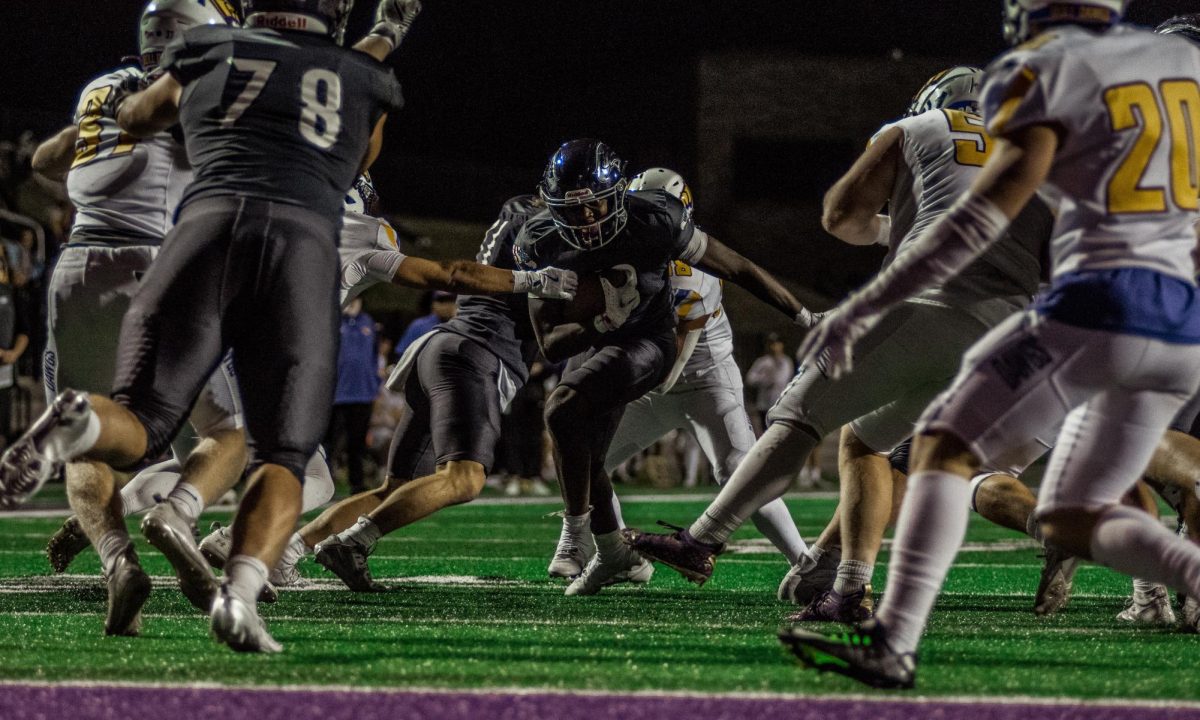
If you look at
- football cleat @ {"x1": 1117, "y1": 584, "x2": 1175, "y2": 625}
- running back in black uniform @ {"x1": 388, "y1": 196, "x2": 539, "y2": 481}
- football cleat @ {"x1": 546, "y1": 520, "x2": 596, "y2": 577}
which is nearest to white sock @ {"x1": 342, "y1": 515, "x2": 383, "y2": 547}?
running back in black uniform @ {"x1": 388, "y1": 196, "x2": 539, "y2": 481}

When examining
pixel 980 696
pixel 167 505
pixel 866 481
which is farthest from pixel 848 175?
pixel 167 505

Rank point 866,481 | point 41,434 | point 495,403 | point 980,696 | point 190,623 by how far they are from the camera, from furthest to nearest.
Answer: point 495,403, point 866,481, point 190,623, point 41,434, point 980,696

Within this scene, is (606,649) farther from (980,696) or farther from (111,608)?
(111,608)

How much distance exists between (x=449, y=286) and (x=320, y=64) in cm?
111

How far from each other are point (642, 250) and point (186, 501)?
2.22 metres

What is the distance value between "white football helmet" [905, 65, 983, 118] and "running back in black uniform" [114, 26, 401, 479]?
213cm

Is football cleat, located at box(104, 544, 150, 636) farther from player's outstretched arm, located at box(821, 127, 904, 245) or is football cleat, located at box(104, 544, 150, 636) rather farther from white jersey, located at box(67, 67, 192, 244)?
player's outstretched arm, located at box(821, 127, 904, 245)

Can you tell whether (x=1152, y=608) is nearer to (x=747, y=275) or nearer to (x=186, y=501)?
(x=747, y=275)

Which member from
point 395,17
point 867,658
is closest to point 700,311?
point 395,17

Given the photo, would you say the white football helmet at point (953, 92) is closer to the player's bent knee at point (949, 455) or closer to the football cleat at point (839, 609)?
the football cleat at point (839, 609)

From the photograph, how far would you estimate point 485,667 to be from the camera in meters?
3.54

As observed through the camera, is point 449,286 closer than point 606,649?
No

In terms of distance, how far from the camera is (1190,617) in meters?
4.61

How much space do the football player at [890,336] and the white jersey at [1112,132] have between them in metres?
1.18
